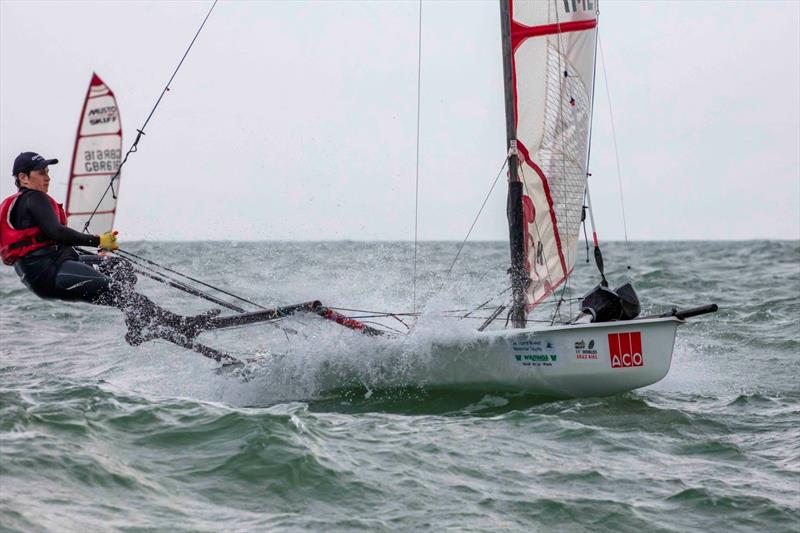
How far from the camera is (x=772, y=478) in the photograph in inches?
206

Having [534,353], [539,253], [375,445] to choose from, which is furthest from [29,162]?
[539,253]

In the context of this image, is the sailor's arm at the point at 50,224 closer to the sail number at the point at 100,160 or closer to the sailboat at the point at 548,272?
the sailboat at the point at 548,272

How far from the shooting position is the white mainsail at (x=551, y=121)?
7.76 metres

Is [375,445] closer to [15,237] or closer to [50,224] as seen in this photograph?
[50,224]

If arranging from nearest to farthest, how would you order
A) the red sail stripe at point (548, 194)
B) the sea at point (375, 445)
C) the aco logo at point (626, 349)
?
the sea at point (375, 445)
the aco logo at point (626, 349)
the red sail stripe at point (548, 194)

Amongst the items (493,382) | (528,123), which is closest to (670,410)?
(493,382)

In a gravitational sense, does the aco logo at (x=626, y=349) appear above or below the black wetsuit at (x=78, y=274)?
below

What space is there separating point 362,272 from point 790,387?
8.40 m

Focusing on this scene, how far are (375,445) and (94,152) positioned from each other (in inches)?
542

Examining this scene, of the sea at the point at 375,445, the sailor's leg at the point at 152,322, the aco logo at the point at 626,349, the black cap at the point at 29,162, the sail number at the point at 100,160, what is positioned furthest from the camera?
the sail number at the point at 100,160

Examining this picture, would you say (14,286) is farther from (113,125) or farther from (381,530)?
(381,530)

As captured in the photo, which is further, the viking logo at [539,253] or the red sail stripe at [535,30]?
the viking logo at [539,253]

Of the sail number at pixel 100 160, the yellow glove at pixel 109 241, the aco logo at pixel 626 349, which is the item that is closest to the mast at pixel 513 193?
the aco logo at pixel 626 349

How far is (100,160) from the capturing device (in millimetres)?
17922
